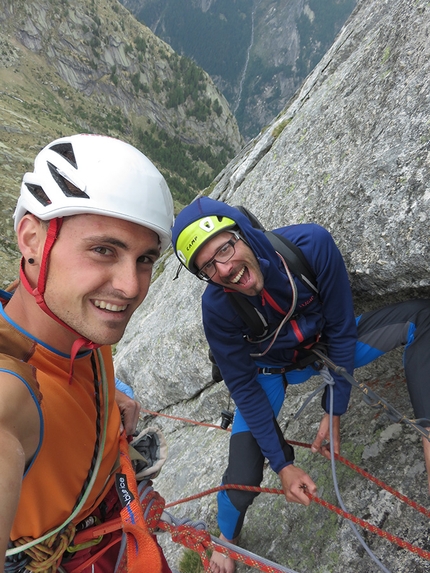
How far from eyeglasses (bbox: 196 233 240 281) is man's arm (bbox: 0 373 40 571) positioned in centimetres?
195

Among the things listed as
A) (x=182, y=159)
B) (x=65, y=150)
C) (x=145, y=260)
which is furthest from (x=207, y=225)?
(x=182, y=159)

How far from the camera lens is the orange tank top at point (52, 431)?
2080mm

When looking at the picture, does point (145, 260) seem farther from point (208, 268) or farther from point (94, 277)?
point (208, 268)

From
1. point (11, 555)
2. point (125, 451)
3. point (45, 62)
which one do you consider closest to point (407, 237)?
point (125, 451)

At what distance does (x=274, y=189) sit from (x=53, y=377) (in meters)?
5.26

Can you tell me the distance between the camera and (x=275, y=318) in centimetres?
378

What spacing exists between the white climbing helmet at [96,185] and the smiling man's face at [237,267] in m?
0.68

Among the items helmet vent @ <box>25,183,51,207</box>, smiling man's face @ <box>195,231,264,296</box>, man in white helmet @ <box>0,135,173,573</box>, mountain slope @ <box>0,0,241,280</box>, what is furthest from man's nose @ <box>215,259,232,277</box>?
mountain slope @ <box>0,0,241,280</box>

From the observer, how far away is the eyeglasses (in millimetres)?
3449

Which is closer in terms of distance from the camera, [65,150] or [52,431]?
[52,431]

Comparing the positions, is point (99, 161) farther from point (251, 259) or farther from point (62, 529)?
point (62, 529)

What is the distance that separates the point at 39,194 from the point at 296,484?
3376 mm

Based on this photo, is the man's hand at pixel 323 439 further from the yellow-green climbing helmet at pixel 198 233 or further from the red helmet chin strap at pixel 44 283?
the red helmet chin strap at pixel 44 283

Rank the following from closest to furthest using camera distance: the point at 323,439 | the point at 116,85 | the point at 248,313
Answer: the point at 248,313 → the point at 323,439 → the point at 116,85
